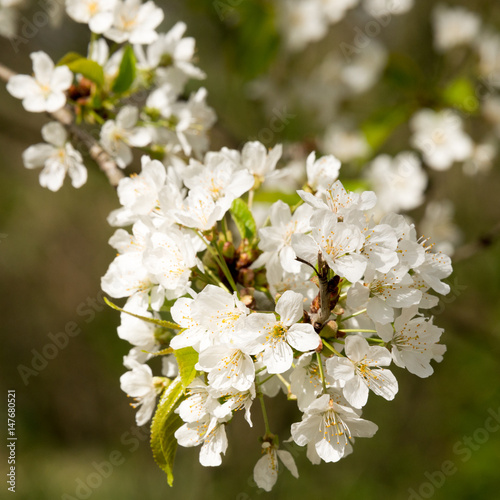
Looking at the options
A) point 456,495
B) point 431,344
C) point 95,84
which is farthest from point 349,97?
point 456,495

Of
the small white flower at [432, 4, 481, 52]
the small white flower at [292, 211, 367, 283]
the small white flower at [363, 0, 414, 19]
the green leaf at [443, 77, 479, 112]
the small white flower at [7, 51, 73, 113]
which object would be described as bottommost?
the small white flower at [7, 51, 73, 113]

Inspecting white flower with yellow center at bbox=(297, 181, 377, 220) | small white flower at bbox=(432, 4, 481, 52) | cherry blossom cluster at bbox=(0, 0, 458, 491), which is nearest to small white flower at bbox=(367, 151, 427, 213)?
small white flower at bbox=(432, 4, 481, 52)

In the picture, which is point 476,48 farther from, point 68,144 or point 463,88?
point 68,144

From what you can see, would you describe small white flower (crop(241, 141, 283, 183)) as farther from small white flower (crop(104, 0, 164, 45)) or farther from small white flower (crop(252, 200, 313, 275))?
small white flower (crop(104, 0, 164, 45))

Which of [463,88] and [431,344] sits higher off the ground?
[463,88]

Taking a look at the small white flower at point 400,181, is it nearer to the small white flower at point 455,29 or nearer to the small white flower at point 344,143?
the small white flower at point 344,143

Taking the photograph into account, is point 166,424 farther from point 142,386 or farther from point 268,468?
point 268,468
